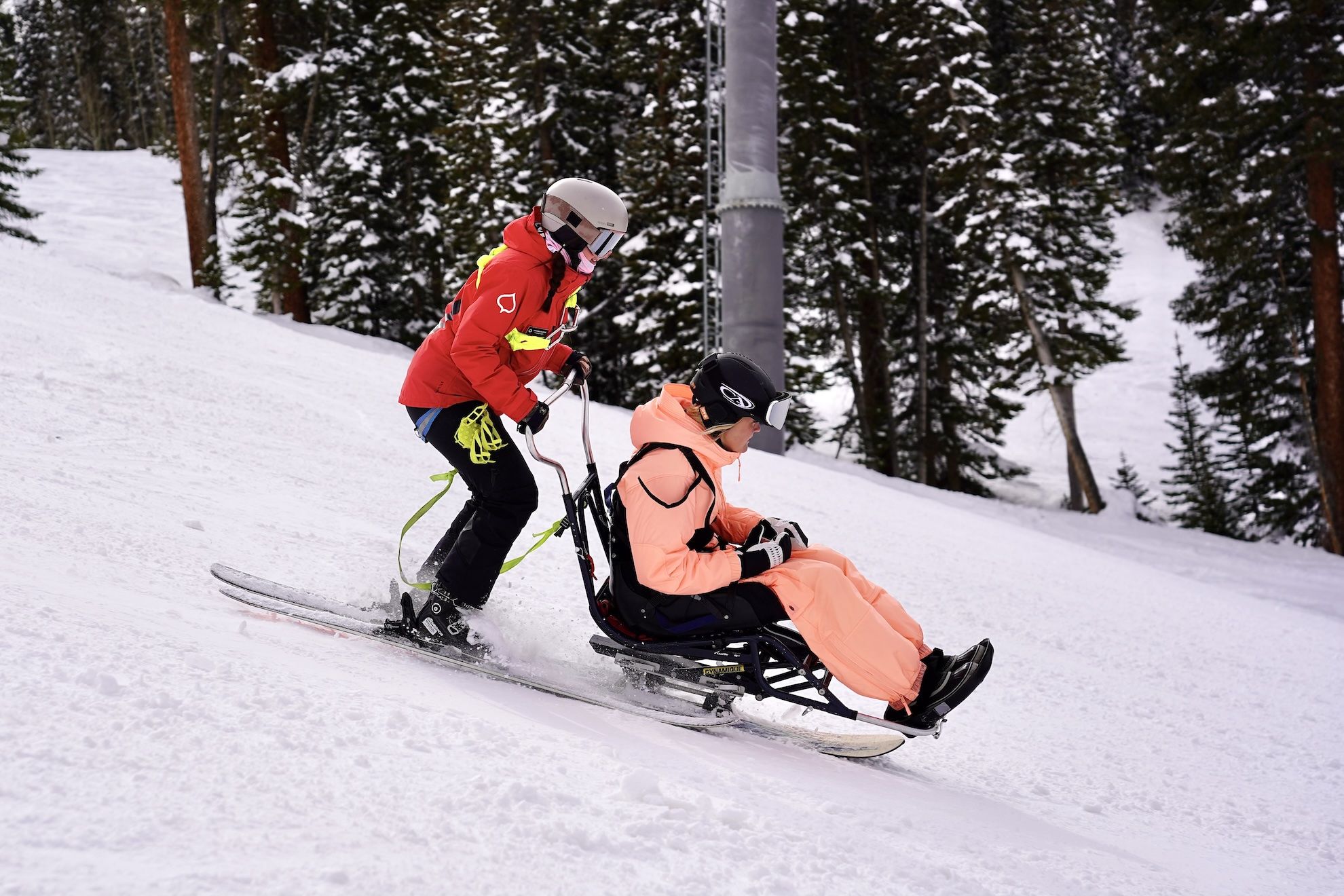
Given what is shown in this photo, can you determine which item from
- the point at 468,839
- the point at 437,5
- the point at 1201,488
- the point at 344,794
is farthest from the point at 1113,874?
the point at 1201,488

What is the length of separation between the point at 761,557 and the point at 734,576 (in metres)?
0.14

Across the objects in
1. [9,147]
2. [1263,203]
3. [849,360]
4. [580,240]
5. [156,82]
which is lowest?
[580,240]

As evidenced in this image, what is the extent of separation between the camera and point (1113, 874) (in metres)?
2.90

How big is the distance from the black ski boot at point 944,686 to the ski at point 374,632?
0.71 m

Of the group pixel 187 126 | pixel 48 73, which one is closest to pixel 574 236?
pixel 187 126

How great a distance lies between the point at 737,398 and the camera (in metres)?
3.87

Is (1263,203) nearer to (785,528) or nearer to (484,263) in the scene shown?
(785,528)

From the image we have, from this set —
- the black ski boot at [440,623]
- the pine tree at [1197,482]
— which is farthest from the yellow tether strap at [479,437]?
the pine tree at [1197,482]

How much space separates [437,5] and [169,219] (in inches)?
691

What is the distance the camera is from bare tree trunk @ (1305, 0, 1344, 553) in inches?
676

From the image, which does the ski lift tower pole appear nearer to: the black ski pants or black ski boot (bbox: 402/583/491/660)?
the black ski pants

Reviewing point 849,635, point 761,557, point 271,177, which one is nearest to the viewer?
point 849,635

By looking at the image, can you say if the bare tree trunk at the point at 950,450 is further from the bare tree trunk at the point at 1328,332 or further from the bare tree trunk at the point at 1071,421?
the bare tree trunk at the point at 1328,332

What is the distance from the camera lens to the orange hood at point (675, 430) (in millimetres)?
3865
